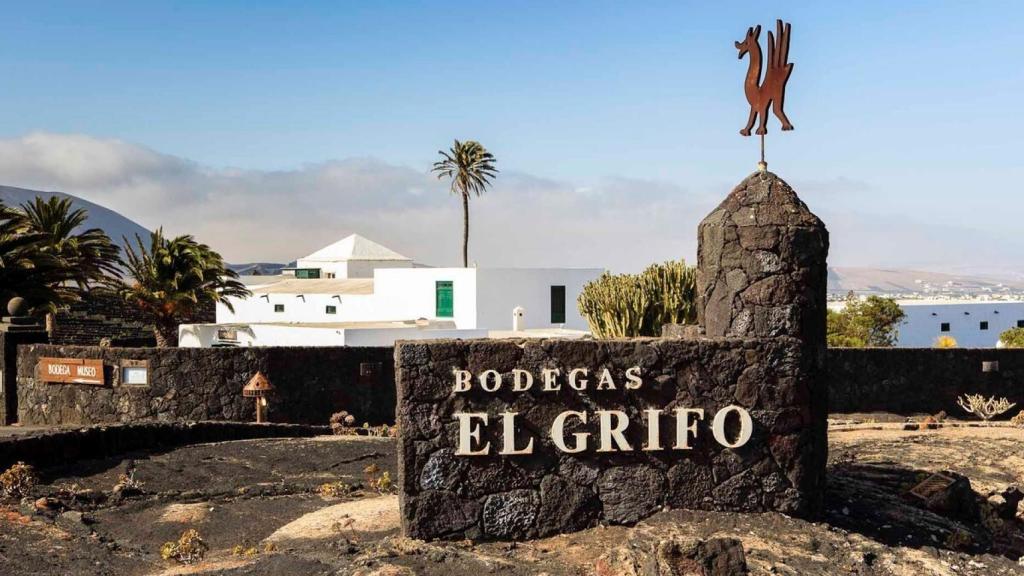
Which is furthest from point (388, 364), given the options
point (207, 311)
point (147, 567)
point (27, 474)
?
point (207, 311)

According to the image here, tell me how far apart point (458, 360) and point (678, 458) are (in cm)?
236

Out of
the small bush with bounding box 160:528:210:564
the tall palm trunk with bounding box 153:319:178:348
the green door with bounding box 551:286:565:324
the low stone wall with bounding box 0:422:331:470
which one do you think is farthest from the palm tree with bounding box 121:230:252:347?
the small bush with bounding box 160:528:210:564

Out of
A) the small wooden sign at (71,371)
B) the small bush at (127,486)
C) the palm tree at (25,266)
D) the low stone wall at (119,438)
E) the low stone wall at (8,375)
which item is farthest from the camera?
the palm tree at (25,266)

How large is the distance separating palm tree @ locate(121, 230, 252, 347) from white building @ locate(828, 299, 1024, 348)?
35.2 m

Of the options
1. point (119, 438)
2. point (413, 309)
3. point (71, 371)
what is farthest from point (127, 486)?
point (413, 309)

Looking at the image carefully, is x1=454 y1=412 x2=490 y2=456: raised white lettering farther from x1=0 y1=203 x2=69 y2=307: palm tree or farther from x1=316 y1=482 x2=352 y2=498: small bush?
x1=0 y1=203 x2=69 y2=307: palm tree

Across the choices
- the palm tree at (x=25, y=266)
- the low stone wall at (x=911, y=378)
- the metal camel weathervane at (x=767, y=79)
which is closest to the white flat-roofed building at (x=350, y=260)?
the palm tree at (x=25, y=266)

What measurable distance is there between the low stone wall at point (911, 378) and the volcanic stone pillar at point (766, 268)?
11.7 m

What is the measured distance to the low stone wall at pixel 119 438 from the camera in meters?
14.7

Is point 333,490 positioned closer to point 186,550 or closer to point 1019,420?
point 186,550

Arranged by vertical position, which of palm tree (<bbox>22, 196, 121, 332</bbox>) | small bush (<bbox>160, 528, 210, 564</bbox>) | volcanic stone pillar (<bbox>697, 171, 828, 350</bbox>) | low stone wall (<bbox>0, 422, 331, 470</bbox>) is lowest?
Result: small bush (<bbox>160, 528, 210, 564</bbox>)

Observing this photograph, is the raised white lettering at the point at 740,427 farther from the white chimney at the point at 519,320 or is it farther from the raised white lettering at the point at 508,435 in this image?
the white chimney at the point at 519,320

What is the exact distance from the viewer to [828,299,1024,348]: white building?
2085 inches

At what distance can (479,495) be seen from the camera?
10.0 m
